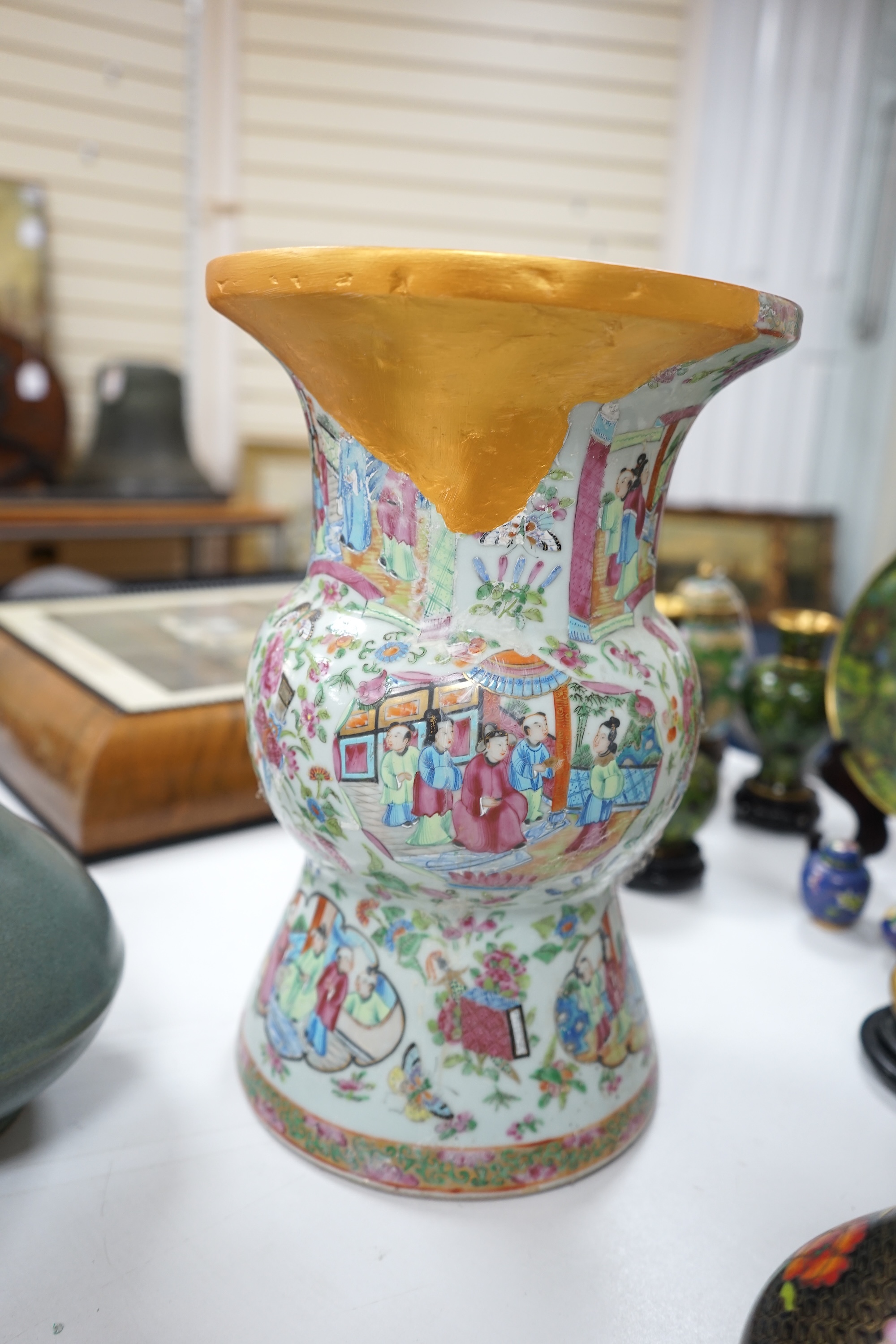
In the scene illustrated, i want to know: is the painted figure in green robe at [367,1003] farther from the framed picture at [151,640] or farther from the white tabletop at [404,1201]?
the framed picture at [151,640]

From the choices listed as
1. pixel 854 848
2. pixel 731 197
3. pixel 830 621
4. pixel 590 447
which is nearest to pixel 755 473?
pixel 731 197

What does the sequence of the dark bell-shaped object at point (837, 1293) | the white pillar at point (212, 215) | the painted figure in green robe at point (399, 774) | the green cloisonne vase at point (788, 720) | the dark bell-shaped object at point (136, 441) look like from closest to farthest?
the dark bell-shaped object at point (837, 1293), the painted figure in green robe at point (399, 774), the green cloisonne vase at point (788, 720), the dark bell-shaped object at point (136, 441), the white pillar at point (212, 215)

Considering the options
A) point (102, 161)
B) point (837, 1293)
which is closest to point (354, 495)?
point (837, 1293)

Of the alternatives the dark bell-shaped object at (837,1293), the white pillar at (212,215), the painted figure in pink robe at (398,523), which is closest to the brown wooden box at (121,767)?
the painted figure in pink robe at (398,523)

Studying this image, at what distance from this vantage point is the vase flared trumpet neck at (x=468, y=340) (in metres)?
0.34

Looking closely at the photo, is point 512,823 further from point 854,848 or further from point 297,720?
point 854,848

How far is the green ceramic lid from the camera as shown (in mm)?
760

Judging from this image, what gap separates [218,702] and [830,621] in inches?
20.8

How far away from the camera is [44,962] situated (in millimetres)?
426

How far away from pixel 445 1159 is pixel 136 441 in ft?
6.42

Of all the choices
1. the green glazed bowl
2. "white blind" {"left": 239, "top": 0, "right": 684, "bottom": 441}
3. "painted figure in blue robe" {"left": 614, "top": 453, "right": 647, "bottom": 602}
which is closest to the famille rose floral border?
the green glazed bowl

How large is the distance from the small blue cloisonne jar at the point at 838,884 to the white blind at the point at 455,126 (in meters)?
1.95

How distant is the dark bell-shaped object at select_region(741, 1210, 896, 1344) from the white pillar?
2143 mm

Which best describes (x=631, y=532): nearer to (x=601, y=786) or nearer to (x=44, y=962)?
(x=601, y=786)
